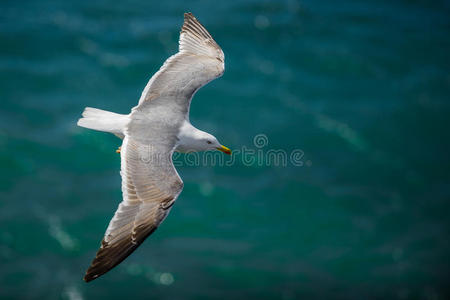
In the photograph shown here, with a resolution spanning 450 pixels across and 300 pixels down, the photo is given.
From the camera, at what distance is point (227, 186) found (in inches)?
949

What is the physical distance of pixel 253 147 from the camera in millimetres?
24625

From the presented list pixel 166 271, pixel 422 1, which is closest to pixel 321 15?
pixel 422 1

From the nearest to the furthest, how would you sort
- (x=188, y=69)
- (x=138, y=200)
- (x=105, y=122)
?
(x=138, y=200) → (x=105, y=122) → (x=188, y=69)

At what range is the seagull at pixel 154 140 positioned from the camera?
871 cm

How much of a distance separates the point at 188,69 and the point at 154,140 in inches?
80.6

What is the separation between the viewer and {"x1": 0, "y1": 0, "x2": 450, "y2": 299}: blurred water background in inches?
877

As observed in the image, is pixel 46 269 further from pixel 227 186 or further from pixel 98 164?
pixel 227 186

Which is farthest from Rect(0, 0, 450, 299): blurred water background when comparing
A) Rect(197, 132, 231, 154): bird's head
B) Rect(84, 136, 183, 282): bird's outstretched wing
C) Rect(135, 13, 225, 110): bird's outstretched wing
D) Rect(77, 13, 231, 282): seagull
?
Rect(84, 136, 183, 282): bird's outstretched wing

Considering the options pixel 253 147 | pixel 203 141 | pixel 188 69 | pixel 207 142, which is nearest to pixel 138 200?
pixel 203 141

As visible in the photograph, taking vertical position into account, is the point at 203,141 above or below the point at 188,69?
below

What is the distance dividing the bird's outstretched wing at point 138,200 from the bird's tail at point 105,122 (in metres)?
0.37

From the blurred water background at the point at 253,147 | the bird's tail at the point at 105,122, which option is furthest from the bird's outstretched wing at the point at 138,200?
the blurred water background at the point at 253,147

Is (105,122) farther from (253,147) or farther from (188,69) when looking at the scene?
(253,147)

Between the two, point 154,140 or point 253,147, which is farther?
point 253,147
